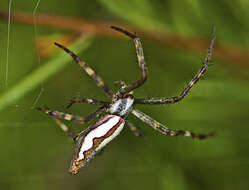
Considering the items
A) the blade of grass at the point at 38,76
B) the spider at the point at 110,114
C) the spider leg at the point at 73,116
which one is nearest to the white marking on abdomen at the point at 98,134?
the spider at the point at 110,114

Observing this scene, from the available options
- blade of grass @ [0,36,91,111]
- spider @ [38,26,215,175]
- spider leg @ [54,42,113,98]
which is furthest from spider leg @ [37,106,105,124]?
blade of grass @ [0,36,91,111]

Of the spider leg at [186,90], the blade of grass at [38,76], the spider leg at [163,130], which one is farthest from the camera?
the spider leg at [163,130]

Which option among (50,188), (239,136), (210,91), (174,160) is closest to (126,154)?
(174,160)

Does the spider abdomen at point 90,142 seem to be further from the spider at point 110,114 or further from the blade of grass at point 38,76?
the blade of grass at point 38,76

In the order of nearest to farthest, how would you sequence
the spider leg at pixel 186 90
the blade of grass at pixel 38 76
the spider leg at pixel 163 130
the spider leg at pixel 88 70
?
1. the blade of grass at pixel 38 76
2. the spider leg at pixel 88 70
3. the spider leg at pixel 186 90
4. the spider leg at pixel 163 130

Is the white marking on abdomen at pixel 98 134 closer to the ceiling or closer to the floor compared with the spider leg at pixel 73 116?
closer to the ceiling
